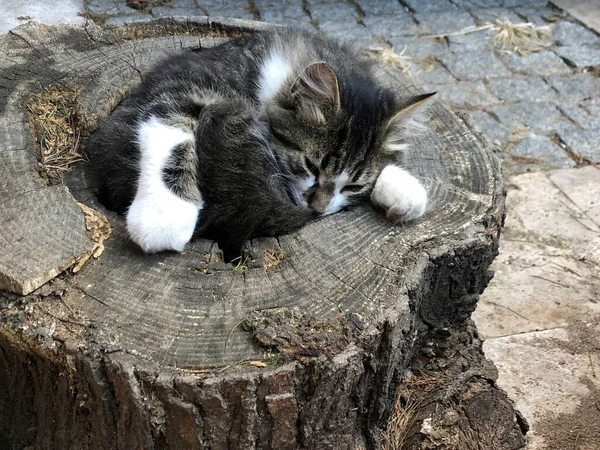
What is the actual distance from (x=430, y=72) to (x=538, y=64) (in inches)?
37.5

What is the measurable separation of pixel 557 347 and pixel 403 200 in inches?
58.6

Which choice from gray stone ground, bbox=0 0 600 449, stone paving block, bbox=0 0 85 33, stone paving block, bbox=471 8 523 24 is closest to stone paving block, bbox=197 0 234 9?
gray stone ground, bbox=0 0 600 449

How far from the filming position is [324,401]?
1.74 metres

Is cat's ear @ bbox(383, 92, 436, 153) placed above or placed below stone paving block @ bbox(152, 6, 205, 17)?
above

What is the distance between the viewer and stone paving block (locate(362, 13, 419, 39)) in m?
5.43

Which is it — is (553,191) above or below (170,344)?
below

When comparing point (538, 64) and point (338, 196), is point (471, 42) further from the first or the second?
point (338, 196)

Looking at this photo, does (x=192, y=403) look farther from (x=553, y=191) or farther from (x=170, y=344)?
(x=553, y=191)

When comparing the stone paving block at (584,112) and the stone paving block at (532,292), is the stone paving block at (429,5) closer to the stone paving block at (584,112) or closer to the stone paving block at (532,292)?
the stone paving block at (584,112)

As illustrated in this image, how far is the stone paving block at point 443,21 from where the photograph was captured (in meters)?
5.58

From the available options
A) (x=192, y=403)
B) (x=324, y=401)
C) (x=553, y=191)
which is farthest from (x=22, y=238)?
(x=553, y=191)

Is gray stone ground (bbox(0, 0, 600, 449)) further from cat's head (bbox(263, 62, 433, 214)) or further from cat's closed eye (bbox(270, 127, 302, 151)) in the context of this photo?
cat's closed eye (bbox(270, 127, 302, 151))

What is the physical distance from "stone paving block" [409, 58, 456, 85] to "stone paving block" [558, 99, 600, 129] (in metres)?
0.85

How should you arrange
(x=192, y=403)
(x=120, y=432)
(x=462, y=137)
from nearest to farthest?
(x=192, y=403) → (x=120, y=432) → (x=462, y=137)
